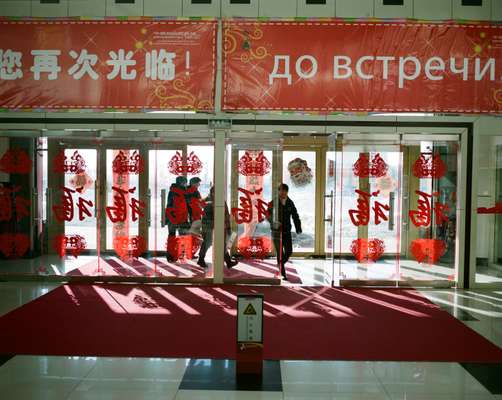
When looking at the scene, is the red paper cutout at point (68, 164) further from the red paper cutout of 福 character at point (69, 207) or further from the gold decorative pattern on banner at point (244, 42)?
the gold decorative pattern on banner at point (244, 42)

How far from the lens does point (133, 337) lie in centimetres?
530

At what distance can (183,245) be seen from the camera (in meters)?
8.02

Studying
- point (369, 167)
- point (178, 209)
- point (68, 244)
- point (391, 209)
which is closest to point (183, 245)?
point (178, 209)

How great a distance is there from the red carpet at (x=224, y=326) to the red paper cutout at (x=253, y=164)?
1.77 m

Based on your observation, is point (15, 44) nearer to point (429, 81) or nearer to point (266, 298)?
point (266, 298)

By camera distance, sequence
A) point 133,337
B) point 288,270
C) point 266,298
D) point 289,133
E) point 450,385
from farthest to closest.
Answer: point 288,270 < point 289,133 < point 266,298 < point 133,337 < point 450,385

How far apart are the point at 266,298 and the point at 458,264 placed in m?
3.08

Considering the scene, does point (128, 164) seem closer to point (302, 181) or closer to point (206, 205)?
point (206, 205)

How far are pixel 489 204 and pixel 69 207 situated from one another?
21.0 feet

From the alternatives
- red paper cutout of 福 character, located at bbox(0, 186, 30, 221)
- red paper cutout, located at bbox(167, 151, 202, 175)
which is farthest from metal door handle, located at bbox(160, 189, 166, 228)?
red paper cutout of 福 character, located at bbox(0, 186, 30, 221)

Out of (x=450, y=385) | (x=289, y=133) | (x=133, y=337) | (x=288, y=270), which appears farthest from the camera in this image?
(x=288, y=270)

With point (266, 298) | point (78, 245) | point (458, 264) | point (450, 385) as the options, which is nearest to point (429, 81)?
point (458, 264)

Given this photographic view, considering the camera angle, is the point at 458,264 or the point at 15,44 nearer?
the point at 15,44

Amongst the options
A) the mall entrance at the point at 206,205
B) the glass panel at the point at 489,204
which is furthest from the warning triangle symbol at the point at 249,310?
the glass panel at the point at 489,204
